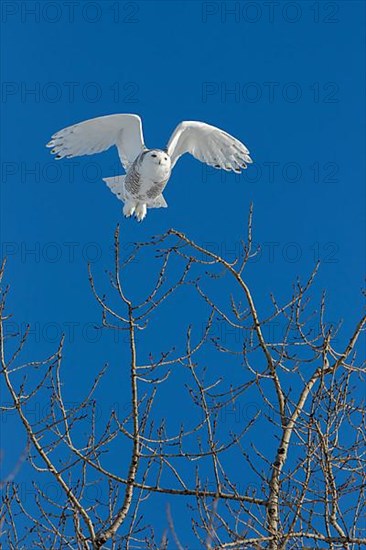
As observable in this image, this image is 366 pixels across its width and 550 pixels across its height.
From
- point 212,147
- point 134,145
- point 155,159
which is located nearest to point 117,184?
point 134,145

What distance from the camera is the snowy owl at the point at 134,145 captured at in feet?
32.7

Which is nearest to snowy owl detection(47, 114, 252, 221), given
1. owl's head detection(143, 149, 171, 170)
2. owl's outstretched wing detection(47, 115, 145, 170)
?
owl's outstretched wing detection(47, 115, 145, 170)

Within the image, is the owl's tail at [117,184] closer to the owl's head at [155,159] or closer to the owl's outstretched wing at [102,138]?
the owl's outstretched wing at [102,138]

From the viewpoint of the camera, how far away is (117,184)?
34.4 ft

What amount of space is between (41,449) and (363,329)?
7.21 feet

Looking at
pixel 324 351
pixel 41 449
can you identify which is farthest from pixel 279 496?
pixel 41 449

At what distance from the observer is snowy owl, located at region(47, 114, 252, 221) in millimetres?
9953

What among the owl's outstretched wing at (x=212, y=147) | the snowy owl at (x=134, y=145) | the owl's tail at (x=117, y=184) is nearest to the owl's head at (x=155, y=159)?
the snowy owl at (x=134, y=145)

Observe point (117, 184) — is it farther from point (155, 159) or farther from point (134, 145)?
point (155, 159)

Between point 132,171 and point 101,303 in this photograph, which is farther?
point 132,171

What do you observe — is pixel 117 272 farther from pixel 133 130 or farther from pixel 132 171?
pixel 133 130

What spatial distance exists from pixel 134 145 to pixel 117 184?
445mm

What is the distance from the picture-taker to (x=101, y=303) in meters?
6.21

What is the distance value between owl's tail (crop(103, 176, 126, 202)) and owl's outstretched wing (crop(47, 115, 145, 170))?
0.66 ft
